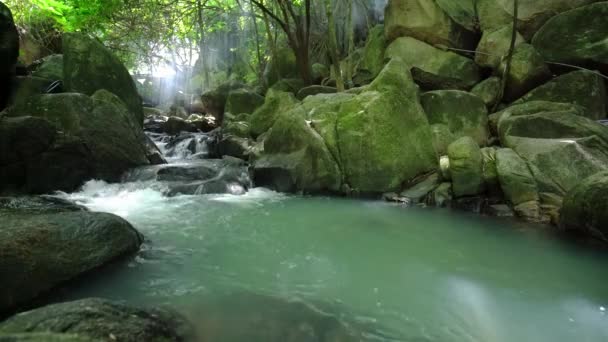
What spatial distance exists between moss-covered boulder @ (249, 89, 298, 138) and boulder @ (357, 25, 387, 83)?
436 centimetres

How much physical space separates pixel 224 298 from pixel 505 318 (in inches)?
102

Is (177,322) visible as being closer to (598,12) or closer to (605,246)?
(605,246)

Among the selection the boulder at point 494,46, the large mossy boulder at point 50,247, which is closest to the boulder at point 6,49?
the large mossy boulder at point 50,247

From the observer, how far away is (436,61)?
1255cm

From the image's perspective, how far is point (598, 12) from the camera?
951 cm

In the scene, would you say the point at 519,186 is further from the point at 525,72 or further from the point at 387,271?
the point at 525,72

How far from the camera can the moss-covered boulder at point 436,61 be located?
1184cm

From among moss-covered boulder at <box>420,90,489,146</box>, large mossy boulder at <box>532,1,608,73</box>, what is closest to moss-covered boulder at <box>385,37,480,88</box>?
large mossy boulder at <box>532,1,608,73</box>

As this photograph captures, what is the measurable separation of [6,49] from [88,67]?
218 centimetres

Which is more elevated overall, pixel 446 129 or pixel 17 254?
pixel 446 129

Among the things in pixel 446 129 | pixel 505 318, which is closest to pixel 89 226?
pixel 505 318

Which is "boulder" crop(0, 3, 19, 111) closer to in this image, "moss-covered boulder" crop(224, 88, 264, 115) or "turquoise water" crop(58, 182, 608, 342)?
"turquoise water" crop(58, 182, 608, 342)

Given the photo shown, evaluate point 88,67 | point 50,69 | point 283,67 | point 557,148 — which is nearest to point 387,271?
point 557,148

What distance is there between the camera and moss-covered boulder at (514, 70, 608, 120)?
8922 millimetres
